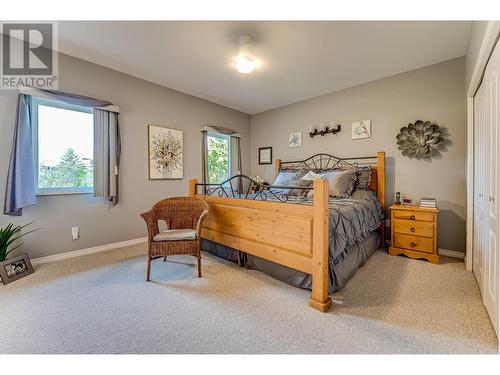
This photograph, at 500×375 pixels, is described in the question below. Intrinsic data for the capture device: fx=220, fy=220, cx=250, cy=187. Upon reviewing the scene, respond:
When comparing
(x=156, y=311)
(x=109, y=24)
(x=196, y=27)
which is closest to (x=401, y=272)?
(x=156, y=311)

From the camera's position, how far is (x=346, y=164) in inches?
145

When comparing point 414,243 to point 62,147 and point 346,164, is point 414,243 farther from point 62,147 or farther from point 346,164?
point 62,147

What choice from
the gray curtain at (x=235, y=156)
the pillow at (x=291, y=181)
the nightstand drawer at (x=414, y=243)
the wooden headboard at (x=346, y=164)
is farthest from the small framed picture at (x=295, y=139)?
the nightstand drawer at (x=414, y=243)

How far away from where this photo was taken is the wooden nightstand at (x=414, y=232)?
2613 millimetres

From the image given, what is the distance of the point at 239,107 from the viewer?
4727mm

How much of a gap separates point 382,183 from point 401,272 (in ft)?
4.32

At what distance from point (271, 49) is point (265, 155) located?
250 centimetres

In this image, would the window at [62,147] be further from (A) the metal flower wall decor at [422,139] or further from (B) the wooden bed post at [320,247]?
(A) the metal flower wall decor at [422,139]

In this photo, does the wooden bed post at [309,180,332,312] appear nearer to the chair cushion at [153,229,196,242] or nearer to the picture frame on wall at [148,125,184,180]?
the chair cushion at [153,229,196,242]

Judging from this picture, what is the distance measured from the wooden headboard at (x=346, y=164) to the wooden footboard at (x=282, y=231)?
1941 millimetres
